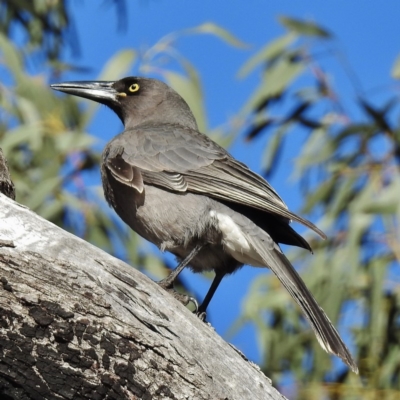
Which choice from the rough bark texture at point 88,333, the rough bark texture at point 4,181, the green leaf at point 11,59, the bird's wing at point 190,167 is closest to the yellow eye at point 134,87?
the bird's wing at point 190,167

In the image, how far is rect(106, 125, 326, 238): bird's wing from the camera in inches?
149

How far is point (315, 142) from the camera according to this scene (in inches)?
245

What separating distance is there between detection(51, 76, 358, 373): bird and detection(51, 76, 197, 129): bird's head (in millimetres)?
650

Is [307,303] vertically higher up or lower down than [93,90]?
lower down

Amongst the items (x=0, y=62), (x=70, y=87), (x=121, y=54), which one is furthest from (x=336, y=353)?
(x=0, y=62)

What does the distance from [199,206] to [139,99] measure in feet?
4.32

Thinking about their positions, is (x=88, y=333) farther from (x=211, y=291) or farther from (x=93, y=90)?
(x=93, y=90)

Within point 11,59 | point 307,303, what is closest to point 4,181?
point 307,303

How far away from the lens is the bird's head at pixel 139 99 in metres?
4.91

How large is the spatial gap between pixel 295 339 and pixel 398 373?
735 mm

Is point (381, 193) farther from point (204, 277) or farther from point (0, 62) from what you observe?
point (0, 62)

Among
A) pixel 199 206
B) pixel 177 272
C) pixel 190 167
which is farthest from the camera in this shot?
pixel 190 167

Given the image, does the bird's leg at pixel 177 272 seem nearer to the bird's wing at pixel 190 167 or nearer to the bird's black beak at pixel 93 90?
the bird's wing at pixel 190 167

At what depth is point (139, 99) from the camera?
16.2 feet
